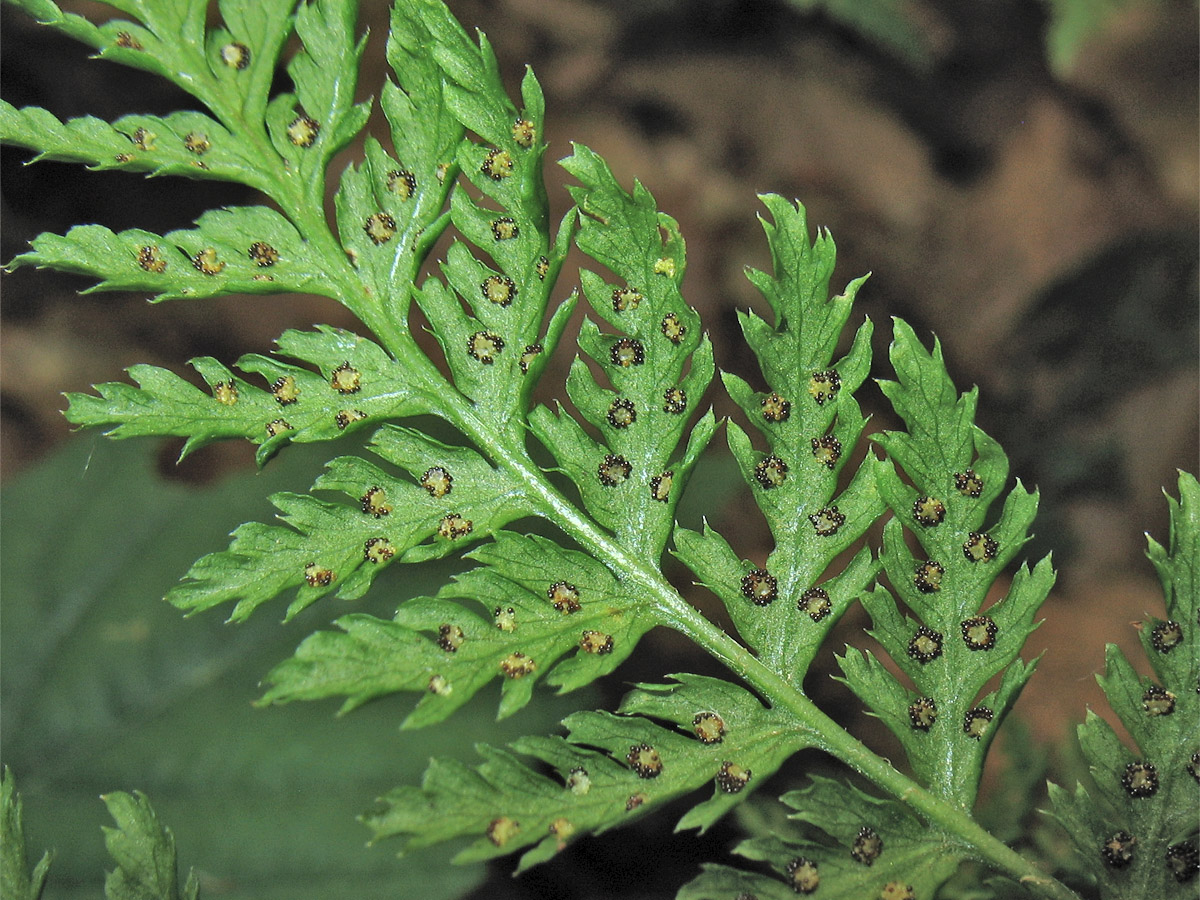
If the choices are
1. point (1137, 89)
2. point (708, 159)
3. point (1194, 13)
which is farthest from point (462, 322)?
point (1194, 13)

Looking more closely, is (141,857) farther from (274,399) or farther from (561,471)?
(561,471)

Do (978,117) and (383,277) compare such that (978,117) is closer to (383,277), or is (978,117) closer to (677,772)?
(383,277)

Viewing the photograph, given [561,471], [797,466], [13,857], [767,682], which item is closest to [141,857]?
[13,857]

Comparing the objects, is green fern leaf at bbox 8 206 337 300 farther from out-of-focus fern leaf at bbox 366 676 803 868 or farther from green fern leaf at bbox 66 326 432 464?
out-of-focus fern leaf at bbox 366 676 803 868

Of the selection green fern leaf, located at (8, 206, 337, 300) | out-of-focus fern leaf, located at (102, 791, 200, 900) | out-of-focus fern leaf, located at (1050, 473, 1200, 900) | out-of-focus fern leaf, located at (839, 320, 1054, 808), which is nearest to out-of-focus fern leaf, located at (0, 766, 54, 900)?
out-of-focus fern leaf, located at (102, 791, 200, 900)

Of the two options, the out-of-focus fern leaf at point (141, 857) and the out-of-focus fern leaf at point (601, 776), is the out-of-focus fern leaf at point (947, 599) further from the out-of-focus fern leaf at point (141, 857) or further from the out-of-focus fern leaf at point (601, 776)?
the out-of-focus fern leaf at point (141, 857)

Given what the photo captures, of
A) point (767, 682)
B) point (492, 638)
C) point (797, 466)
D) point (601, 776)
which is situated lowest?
point (601, 776)
